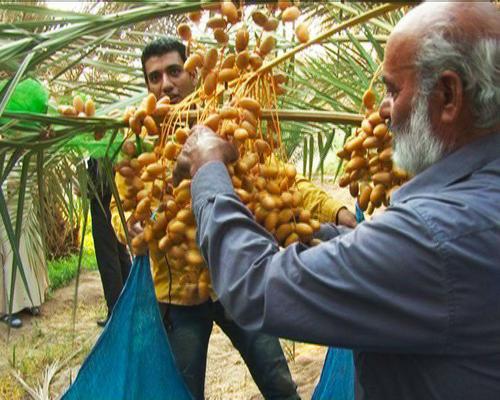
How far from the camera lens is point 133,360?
6.88 ft

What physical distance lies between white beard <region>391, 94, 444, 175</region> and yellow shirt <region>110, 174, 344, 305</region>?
401 mm

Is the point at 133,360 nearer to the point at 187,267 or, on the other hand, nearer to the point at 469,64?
the point at 187,267

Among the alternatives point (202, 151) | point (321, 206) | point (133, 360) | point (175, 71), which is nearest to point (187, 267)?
point (202, 151)

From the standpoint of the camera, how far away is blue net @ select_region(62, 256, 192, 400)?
6.77 ft

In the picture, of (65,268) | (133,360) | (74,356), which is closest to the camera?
(133,360)

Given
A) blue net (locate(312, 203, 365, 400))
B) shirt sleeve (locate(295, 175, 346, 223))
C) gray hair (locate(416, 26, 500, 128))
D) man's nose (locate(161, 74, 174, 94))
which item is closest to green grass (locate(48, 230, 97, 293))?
man's nose (locate(161, 74, 174, 94))

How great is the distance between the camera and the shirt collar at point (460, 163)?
1063 millimetres

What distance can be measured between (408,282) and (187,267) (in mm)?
471

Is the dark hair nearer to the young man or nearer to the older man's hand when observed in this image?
the young man

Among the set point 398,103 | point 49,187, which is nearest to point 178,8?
point 398,103

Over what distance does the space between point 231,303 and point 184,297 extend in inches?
42.9

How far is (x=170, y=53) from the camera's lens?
2.26m

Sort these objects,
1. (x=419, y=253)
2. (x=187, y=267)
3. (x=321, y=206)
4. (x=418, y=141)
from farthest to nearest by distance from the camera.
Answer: (x=321, y=206) < (x=187, y=267) < (x=418, y=141) < (x=419, y=253)

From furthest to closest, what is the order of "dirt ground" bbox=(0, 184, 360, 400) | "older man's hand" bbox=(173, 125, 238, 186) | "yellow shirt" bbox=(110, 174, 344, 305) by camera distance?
"dirt ground" bbox=(0, 184, 360, 400)
"yellow shirt" bbox=(110, 174, 344, 305)
"older man's hand" bbox=(173, 125, 238, 186)
